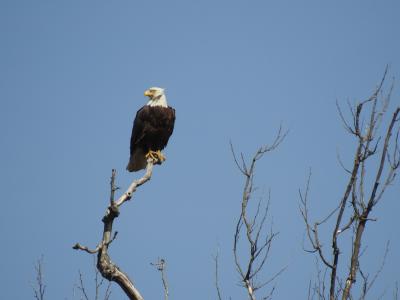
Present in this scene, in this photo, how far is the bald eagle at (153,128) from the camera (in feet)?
30.8

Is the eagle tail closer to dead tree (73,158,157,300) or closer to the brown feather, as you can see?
the brown feather

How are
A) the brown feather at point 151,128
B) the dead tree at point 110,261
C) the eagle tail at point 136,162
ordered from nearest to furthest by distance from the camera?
the dead tree at point 110,261 < the brown feather at point 151,128 < the eagle tail at point 136,162

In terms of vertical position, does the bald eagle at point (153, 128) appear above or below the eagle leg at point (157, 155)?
above

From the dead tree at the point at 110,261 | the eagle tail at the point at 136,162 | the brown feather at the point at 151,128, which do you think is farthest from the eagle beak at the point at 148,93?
the dead tree at the point at 110,261

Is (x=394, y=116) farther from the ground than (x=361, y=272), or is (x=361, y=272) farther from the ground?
(x=394, y=116)

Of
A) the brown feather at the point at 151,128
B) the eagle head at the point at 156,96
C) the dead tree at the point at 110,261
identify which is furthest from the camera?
the eagle head at the point at 156,96

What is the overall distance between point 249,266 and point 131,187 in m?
1.87

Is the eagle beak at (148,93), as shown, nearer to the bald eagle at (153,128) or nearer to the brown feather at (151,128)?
the bald eagle at (153,128)

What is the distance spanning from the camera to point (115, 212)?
15.8ft

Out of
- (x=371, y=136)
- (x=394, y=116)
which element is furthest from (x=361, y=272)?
(x=394, y=116)

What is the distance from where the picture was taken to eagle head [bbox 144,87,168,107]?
9.72 metres

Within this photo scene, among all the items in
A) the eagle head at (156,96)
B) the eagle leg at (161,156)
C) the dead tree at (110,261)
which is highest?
the eagle head at (156,96)

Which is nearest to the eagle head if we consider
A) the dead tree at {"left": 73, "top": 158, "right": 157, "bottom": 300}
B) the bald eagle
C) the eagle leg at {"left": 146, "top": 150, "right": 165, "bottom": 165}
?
the bald eagle

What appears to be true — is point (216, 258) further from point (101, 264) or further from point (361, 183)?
point (361, 183)
